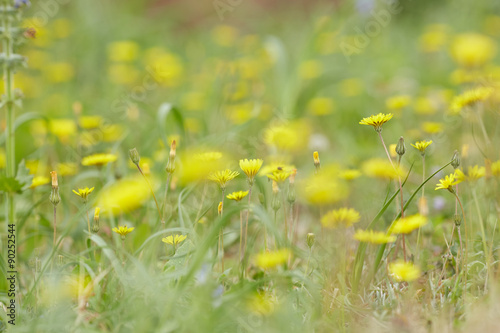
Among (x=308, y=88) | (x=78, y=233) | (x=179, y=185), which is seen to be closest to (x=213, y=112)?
(x=308, y=88)

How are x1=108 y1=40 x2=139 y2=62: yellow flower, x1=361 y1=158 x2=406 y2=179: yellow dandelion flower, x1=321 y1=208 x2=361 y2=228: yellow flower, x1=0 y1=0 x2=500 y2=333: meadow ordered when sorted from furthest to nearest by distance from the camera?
x1=108 y1=40 x2=139 y2=62: yellow flower
x1=361 y1=158 x2=406 y2=179: yellow dandelion flower
x1=321 y1=208 x2=361 y2=228: yellow flower
x1=0 y1=0 x2=500 y2=333: meadow

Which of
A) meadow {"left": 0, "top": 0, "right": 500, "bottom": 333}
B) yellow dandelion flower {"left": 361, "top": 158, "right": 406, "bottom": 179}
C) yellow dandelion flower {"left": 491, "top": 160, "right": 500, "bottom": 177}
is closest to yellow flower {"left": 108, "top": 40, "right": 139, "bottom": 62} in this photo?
meadow {"left": 0, "top": 0, "right": 500, "bottom": 333}

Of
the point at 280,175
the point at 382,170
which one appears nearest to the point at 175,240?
the point at 280,175

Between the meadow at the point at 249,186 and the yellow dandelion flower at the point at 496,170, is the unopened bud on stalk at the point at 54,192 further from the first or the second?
the yellow dandelion flower at the point at 496,170

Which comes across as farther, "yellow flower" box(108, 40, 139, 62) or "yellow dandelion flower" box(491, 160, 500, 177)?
"yellow flower" box(108, 40, 139, 62)

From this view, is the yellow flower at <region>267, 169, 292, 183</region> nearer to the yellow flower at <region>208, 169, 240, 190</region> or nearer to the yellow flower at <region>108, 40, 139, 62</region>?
the yellow flower at <region>208, 169, 240, 190</region>

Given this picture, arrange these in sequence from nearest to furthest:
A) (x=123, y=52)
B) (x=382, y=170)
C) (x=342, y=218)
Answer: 1. (x=342, y=218)
2. (x=382, y=170)
3. (x=123, y=52)

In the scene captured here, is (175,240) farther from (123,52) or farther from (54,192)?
(123,52)

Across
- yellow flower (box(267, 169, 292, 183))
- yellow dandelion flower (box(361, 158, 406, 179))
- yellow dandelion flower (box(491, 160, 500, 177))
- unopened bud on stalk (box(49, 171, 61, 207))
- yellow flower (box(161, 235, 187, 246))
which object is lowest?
yellow flower (box(161, 235, 187, 246))

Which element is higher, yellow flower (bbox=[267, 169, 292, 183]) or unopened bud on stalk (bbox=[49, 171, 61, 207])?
yellow flower (bbox=[267, 169, 292, 183])
